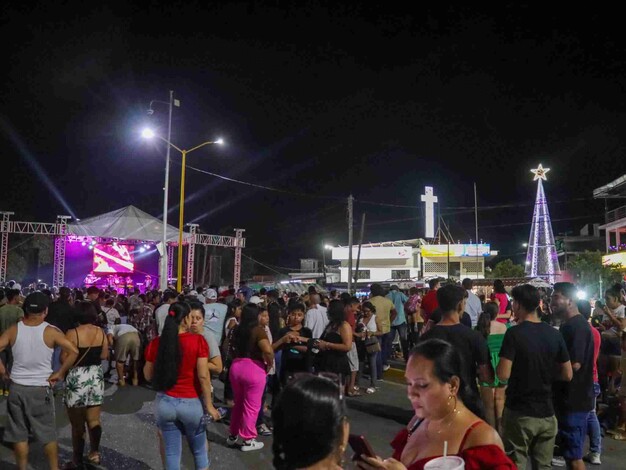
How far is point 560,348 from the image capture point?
447cm

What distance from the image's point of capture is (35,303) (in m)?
5.23

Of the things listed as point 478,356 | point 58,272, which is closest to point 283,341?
point 478,356

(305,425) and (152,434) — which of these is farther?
(152,434)

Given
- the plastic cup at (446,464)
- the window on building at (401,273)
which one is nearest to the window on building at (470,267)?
the window on building at (401,273)

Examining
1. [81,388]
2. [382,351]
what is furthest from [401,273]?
[81,388]

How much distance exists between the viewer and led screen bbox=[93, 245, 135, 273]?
33656mm

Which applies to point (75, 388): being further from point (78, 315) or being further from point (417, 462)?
point (417, 462)

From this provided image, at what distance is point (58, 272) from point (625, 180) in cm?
3356

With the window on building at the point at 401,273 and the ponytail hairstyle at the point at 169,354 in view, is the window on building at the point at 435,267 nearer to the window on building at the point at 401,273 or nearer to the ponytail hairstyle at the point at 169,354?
the window on building at the point at 401,273

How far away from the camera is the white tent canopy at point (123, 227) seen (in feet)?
99.9

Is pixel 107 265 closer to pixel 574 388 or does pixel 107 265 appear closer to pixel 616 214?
pixel 574 388

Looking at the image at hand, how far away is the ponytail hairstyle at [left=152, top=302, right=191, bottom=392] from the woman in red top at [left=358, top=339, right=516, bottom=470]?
9.27ft

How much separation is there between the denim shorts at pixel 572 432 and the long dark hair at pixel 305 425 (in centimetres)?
388

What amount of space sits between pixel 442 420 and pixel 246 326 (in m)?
4.46
